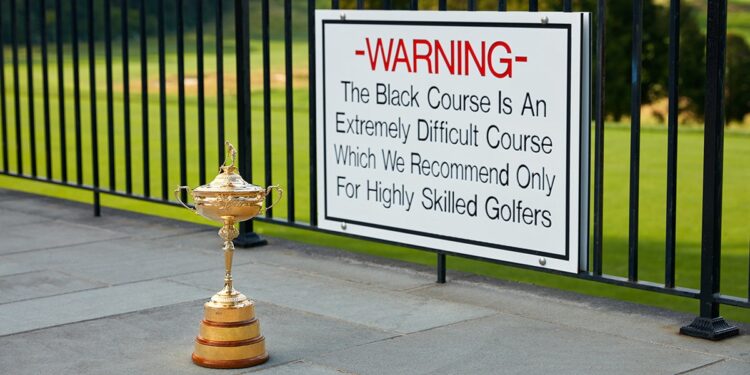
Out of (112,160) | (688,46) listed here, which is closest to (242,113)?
(112,160)

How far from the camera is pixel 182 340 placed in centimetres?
614

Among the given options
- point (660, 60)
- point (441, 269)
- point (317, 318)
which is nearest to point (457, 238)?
point (441, 269)

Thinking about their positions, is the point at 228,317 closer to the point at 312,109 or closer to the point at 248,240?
the point at 312,109

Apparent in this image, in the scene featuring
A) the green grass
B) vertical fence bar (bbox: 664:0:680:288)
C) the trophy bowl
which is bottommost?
the green grass

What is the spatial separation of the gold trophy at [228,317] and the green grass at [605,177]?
2.97m

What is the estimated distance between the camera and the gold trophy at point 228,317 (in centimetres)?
561

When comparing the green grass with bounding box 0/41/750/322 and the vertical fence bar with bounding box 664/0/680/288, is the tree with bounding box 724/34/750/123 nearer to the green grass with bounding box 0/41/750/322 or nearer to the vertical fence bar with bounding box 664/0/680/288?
the green grass with bounding box 0/41/750/322

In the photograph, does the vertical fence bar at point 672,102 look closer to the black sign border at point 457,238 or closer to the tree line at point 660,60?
the black sign border at point 457,238

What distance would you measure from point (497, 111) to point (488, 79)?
0.60ft

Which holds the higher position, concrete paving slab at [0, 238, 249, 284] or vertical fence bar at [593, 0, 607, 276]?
vertical fence bar at [593, 0, 607, 276]

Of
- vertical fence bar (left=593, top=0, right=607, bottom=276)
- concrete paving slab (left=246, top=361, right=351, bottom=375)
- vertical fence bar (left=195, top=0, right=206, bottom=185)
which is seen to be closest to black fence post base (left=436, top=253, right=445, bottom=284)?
vertical fence bar (left=593, top=0, right=607, bottom=276)

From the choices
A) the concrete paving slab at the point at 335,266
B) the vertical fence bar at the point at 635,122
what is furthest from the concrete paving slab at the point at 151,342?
the vertical fence bar at the point at 635,122

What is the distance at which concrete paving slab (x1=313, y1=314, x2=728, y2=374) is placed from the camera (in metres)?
5.61

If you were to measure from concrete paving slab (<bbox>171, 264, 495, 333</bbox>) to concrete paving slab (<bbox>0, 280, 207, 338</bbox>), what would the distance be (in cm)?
25
